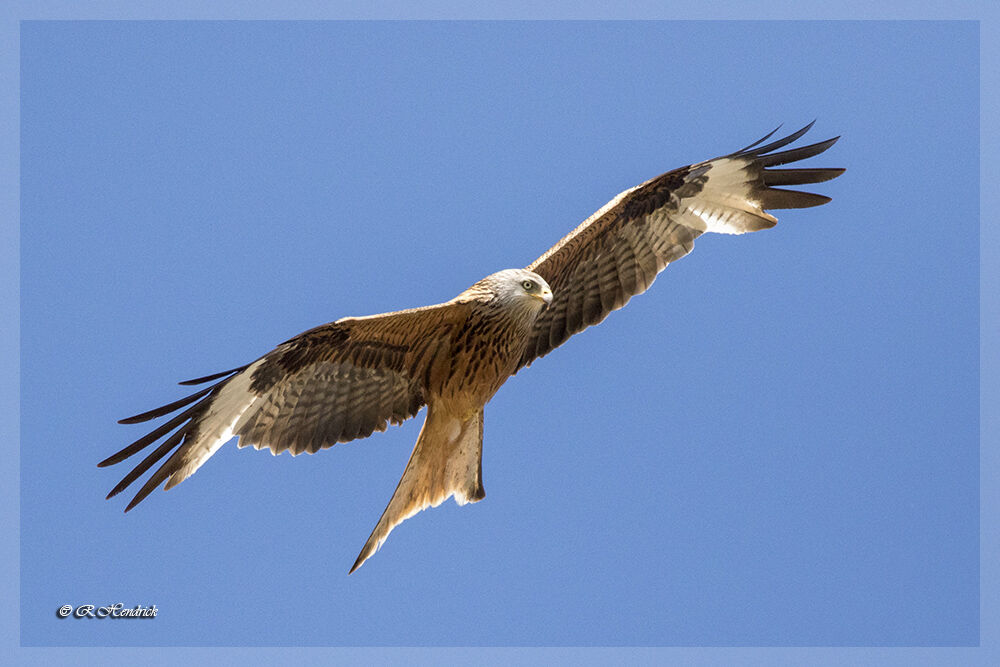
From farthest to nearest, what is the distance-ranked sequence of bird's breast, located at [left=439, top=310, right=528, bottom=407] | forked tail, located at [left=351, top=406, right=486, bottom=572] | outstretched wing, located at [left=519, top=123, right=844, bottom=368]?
outstretched wing, located at [left=519, top=123, right=844, bottom=368]
forked tail, located at [left=351, top=406, right=486, bottom=572]
bird's breast, located at [left=439, top=310, right=528, bottom=407]

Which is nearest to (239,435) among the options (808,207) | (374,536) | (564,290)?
(374,536)

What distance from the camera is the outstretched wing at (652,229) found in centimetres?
812

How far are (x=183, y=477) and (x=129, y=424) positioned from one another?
0.52 m

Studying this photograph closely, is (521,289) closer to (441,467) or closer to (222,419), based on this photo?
(441,467)

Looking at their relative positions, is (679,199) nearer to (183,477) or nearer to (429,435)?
(429,435)

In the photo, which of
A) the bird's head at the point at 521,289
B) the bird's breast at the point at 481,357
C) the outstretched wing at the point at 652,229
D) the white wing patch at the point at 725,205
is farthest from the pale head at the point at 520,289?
the white wing patch at the point at 725,205

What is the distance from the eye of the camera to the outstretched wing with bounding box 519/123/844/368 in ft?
26.6

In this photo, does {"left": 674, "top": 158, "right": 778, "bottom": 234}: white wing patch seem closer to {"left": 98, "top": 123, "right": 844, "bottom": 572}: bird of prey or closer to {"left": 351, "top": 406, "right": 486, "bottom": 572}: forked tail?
{"left": 98, "top": 123, "right": 844, "bottom": 572}: bird of prey

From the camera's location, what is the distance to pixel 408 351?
757 cm

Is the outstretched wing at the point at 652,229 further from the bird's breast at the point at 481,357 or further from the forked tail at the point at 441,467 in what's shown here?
the forked tail at the point at 441,467

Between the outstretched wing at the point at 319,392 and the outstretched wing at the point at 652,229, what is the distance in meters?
0.86

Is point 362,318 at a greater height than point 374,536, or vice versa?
point 362,318

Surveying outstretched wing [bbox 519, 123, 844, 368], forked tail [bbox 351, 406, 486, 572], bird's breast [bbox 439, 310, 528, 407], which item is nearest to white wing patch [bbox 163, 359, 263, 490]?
forked tail [bbox 351, 406, 486, 572]

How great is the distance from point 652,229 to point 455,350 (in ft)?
5.38
